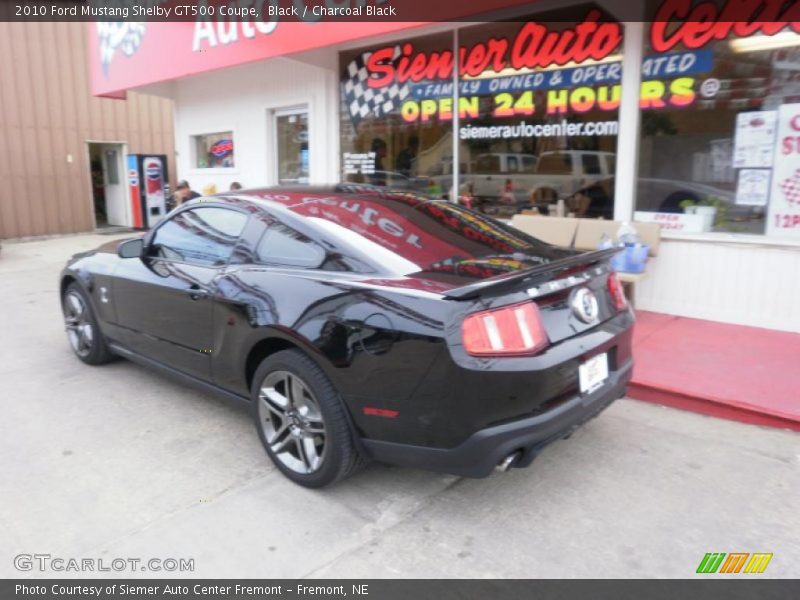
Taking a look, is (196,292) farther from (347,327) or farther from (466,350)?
(466,350)

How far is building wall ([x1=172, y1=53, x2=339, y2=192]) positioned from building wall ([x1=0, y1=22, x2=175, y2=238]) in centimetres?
510

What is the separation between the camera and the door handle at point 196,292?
375cm

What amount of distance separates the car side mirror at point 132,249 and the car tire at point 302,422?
5.40 feet

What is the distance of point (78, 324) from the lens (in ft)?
17.4

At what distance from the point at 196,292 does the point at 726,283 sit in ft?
15.6

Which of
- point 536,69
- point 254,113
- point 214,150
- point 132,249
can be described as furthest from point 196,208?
point 214,150

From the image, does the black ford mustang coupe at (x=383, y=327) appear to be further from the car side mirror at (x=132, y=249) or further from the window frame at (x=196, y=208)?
the car side mirror at (x=132, y=249)

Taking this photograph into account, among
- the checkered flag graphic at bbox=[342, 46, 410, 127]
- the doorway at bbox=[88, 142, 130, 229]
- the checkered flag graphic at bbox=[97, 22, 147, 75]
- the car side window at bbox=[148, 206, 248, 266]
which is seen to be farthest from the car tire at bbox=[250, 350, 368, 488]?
the doorway at bbox=[88, 142, 130, 229]

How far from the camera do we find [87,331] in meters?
A: 5.16

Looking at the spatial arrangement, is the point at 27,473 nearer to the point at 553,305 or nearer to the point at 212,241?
the point at 212,241

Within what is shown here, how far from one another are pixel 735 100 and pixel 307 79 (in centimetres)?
583
